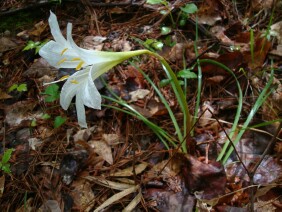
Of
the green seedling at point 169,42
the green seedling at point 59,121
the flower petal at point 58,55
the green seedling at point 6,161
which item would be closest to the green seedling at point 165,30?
the green seedling at point 169,42

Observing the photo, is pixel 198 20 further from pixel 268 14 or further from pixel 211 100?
pixel 211 100

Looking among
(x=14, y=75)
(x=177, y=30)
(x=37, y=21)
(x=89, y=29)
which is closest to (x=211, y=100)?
(x=177, y=30)

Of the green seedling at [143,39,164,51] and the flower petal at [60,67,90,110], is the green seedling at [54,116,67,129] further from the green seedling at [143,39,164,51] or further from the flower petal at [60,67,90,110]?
the green seedling at [143,39,164,51]

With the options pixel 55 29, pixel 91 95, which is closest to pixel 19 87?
pixel 55 29

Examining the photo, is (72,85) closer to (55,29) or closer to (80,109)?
(80,109)

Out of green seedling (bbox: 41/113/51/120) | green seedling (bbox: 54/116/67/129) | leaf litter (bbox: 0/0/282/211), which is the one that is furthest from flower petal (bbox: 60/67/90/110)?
green seedling (bbox: 41/113/51/120)

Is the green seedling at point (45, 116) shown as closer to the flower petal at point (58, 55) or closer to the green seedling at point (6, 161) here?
the green seedling at point (6, 161)

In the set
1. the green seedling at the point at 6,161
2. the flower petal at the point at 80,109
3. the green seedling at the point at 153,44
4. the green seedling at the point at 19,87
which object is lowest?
the green seedling at the point at 6,161
